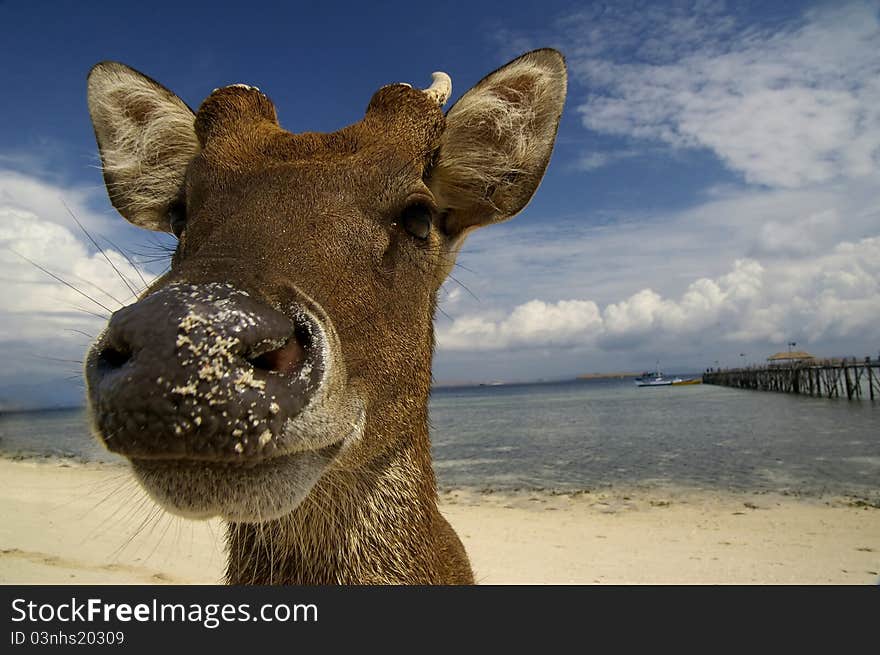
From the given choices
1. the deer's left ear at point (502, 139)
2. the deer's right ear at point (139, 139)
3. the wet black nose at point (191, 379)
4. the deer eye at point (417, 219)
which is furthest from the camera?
the deer's right ear at point (139, 139)

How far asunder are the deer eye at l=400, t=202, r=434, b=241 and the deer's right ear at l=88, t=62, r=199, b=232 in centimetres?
210

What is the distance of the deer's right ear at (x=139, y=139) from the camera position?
15.0 feet

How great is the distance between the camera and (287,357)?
2355mm

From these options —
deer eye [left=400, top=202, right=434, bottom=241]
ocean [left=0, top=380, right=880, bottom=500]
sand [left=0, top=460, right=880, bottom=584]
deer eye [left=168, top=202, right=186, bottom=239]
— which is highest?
deer eye [left=168, top=202, right=186, bottom=239]

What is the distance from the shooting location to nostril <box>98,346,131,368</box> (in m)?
2.20

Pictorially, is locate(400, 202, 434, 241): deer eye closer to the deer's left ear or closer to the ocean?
the deer's left ear

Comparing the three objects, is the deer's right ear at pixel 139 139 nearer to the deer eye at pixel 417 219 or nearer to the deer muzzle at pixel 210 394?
the deer eye at pixel 417 219

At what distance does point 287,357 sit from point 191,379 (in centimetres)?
40

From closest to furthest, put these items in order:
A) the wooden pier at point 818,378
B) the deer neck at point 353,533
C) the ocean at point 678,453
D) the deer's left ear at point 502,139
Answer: the deer neck at point 353,533, the deer's left ear at point 502,139, the ocean at point 678,453, the wooden pier at point 818,378

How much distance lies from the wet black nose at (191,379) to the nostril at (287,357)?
17 mm

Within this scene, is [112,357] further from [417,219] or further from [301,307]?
[417,219]

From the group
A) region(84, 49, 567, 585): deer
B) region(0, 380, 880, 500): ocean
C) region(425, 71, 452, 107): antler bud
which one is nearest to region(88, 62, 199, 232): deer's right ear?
region(84, 49, 567, 585): deer

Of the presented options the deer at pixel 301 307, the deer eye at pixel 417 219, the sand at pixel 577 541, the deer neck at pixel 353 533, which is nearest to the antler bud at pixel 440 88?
the deer at pixel 301 307

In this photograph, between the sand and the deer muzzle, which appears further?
the sand
